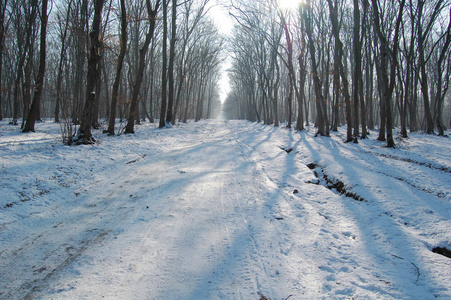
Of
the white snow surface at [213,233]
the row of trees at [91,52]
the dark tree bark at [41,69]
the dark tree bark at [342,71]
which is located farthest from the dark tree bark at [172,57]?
the white snow surface at [213,233]

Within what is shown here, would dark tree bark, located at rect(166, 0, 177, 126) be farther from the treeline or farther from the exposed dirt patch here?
the exposed dirt patch

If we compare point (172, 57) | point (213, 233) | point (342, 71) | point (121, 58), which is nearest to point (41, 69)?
Result: point (121, 58)

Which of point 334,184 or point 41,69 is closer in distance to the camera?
point 334,184

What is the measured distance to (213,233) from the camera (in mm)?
3377

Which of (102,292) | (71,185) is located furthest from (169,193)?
(102,292)

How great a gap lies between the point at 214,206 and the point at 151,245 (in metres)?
1.50

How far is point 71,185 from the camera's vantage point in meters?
5.17

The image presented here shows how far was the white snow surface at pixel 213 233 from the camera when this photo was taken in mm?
2414

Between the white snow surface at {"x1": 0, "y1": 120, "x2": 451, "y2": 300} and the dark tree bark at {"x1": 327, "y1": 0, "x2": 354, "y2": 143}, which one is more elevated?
the dark tree bark at {"x1": 327, "y1": 0, "x2": 354, "y2": 143}

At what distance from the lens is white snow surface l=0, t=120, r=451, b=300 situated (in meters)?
2.41

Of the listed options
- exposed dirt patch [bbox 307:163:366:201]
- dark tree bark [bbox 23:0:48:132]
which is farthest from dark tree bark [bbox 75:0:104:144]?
exposed dirt patch [bbox 307:163:366:201]

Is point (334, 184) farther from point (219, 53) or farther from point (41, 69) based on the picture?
point (219, 53)

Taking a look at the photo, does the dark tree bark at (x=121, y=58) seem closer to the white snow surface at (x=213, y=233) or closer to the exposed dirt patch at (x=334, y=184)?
the white snow surface at (x=213, y=233)

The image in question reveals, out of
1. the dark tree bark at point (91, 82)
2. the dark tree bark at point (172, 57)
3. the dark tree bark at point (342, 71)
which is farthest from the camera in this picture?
the dark tree bark at point (172, 57)
